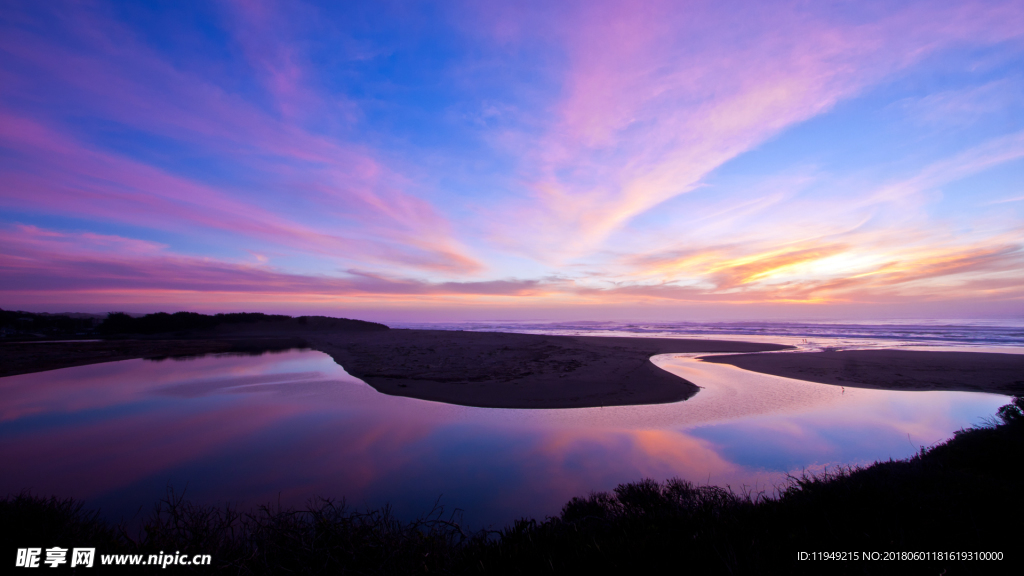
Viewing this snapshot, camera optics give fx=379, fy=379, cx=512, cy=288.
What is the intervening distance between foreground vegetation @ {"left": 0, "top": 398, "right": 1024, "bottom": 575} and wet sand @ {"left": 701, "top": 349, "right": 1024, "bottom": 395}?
1204 cm

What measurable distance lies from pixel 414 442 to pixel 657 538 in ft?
17.7

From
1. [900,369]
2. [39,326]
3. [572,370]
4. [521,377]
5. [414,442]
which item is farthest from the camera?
[39,326]

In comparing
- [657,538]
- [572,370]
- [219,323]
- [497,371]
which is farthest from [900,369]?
[219,323]

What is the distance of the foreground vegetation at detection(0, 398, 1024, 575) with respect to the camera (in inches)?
105

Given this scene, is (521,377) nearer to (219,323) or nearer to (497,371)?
(497,371)

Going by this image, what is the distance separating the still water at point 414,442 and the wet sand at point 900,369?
5.68ft

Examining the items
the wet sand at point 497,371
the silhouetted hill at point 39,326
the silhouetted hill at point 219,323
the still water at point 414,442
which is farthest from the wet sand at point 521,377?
the silhouetted hill at point 219,323

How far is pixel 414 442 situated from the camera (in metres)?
7.37

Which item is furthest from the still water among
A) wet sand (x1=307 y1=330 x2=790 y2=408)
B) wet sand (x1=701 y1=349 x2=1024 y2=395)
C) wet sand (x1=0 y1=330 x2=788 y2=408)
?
wet sand (x1=701 y1=349 x2=1024 y2=395)

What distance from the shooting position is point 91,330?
33094 millimetres

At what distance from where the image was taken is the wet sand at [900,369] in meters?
12.4

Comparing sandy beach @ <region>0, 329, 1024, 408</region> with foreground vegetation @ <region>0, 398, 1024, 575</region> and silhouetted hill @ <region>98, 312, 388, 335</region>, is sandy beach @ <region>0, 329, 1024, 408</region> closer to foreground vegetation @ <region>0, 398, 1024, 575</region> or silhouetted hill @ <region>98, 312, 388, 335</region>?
foreground vegetation @ <region>0, 398, 1024, 575</region>

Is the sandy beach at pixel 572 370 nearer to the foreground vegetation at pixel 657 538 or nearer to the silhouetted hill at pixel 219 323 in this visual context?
the foreground vegetation at pixel 657 538

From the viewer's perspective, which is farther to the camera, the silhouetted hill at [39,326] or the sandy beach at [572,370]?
the silhouetted hill at [39,326]
